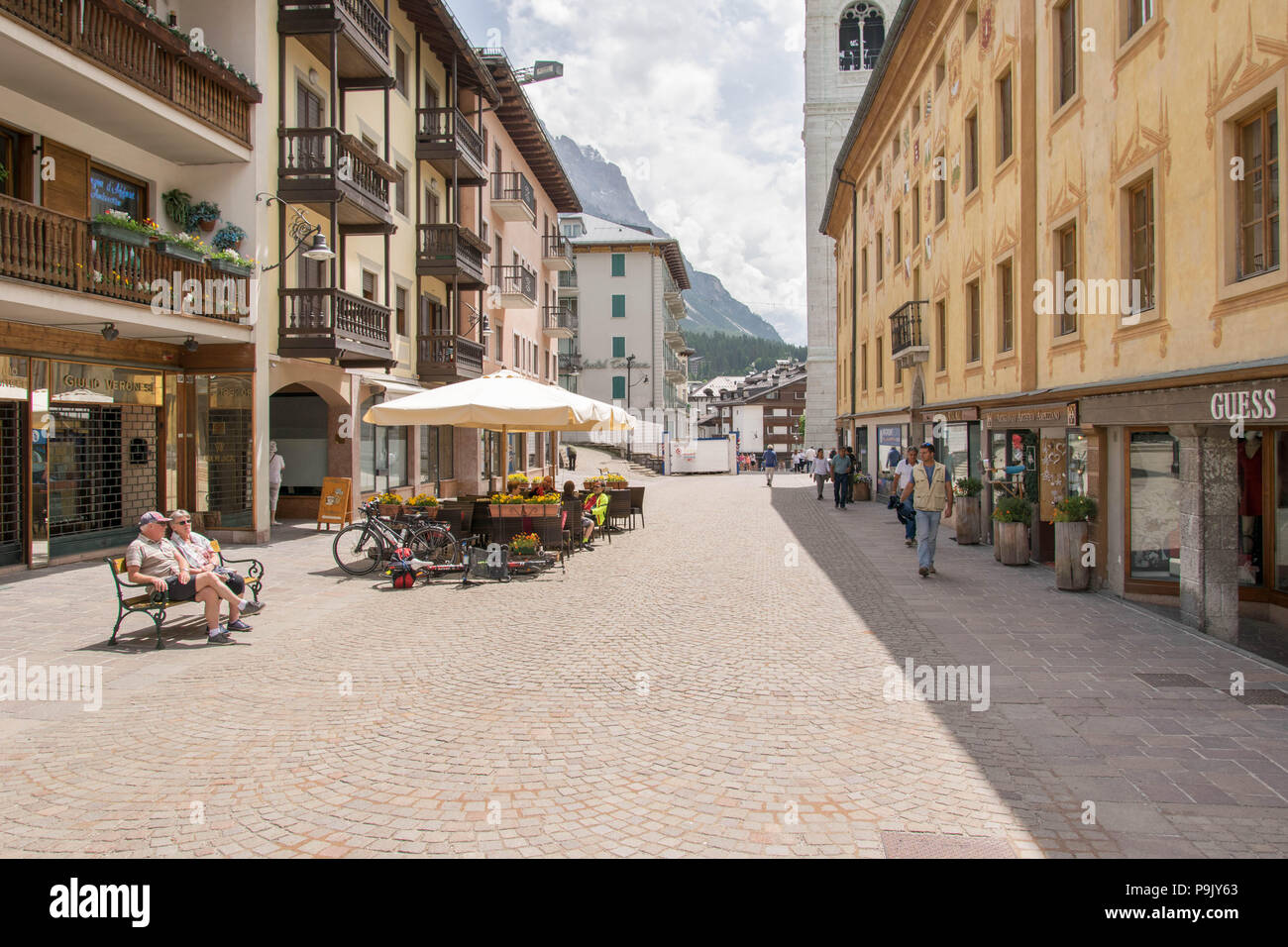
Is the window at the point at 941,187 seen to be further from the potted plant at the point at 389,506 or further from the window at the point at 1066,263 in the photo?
the potted plant at the point at 389,506

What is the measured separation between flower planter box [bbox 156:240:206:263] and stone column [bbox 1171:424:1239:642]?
13898 millimetres

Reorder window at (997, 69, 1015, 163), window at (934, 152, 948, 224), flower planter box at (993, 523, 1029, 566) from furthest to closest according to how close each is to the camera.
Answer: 1. window at (934, 152, 948, 224)
2. window at (997, 69, 1015, 163)
3. flower planter box at (993, 523, 1029, 566)

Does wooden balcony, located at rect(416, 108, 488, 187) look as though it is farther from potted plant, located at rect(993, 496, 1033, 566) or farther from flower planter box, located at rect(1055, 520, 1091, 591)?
flower planter box, located at rect(1055, 520, 1091, 591)

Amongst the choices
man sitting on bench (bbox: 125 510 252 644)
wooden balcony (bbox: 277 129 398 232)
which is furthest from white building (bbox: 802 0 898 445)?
man sitting on bench (bbox: 125 510 252 644)

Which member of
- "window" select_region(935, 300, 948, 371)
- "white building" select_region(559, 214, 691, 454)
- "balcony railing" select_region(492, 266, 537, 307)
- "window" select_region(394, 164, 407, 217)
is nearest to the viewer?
"window" select_region(935, 300, 948, 371)

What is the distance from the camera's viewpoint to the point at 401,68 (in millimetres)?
24516

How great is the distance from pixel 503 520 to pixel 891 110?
820 inches

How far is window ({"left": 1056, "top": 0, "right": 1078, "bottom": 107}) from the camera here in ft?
43.2

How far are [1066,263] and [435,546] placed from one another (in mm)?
10710

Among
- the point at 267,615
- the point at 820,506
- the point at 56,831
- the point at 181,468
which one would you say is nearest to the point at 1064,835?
the point at 56,831

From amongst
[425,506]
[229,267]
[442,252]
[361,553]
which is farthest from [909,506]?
[442,252]

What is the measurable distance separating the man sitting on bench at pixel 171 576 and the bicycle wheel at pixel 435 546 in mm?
4469

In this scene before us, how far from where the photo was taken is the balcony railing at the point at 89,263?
11.0 m

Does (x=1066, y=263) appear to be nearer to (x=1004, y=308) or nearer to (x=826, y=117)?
(x=1004, y=308)
